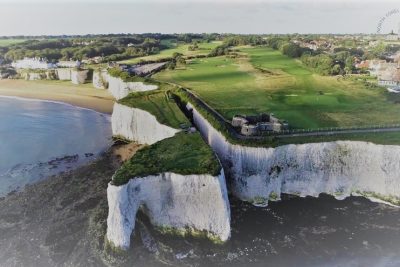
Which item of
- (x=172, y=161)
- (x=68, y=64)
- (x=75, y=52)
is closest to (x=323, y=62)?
(x=172, y=161)

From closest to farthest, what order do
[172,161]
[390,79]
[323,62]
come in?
[172,161] < [390,79] < [323,62]

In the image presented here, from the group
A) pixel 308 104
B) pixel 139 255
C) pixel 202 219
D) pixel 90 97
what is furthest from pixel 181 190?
pixel 90 97

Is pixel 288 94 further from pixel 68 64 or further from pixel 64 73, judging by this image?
pixel 68 64

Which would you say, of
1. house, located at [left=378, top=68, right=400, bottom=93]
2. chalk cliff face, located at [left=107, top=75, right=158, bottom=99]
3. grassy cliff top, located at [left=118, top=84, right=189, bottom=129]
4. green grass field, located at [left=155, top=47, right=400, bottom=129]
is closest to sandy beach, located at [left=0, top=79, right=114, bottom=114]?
chalk cliff face, located at [left=107, top=75, right=158, bottom=99]

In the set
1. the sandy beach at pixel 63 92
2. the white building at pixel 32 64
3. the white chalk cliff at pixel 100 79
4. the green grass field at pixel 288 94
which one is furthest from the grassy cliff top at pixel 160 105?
the white building at pixel 32 64

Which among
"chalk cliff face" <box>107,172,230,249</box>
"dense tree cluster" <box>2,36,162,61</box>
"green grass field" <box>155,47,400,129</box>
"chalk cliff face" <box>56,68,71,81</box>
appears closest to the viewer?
"chalk cliff face" <box>107,172,230,249</box>

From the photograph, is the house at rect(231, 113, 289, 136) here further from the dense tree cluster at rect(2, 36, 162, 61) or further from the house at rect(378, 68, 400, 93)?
the dense tree cluster at rect(2, 36, 162, 61)
